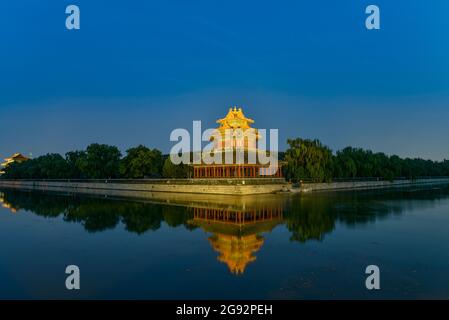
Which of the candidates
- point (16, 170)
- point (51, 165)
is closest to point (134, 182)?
point (51, 165)

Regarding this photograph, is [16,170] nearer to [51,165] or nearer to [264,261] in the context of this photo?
[51,165]

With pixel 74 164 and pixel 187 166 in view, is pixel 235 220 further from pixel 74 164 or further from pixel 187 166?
pixel 74 164

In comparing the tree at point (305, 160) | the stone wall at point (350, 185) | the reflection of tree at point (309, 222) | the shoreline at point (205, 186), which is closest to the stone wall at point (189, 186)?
the shoreline at point (205, 186)

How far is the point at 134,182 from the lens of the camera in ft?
172

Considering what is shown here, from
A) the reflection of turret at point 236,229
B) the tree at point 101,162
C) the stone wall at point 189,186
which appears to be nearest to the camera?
the reflection of turret at point 236,229

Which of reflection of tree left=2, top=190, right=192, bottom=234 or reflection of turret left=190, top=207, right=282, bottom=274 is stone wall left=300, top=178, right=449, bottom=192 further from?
reflection of tree left=2, top=190, right=192, bottom=234

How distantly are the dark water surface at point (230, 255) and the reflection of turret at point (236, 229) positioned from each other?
2.5 inches

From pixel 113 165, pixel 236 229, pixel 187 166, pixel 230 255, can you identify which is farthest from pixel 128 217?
pixel 113 165

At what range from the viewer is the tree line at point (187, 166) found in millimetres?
47312

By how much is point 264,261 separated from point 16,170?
97036 mm

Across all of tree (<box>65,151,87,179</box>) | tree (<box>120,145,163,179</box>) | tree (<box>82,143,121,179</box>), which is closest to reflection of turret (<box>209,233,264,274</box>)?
tree (<box>120,145,163,179</box>)

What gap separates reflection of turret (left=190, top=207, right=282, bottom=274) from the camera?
516 inches

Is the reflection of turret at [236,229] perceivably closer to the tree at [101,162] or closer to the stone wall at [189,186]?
the stone wall at [189,186]

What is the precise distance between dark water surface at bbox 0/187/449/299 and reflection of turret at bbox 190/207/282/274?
2.5 inches
